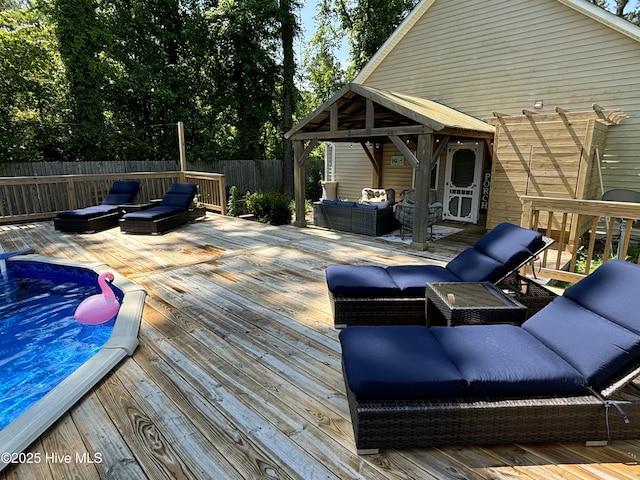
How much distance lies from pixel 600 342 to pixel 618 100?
798 cm

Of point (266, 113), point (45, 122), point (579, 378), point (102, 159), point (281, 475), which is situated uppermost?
point (266, 113)

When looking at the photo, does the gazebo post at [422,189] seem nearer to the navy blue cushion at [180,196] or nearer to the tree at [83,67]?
the navy blue cushion at [180,196]

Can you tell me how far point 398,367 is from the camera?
1.93 meters

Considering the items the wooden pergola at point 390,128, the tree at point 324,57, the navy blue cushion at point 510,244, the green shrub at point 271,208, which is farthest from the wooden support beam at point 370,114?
the tree at point 324,57

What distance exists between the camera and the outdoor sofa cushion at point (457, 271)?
323cm

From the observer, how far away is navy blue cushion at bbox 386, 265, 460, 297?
3250mm

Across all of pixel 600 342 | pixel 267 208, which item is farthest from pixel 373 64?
pixel 600 342

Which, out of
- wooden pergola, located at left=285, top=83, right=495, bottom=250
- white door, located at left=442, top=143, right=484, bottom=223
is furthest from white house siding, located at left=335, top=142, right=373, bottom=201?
white door, located at left=442, top=143, right=484, bottom=223

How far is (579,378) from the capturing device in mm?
1917

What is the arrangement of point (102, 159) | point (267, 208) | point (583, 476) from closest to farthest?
point (583, 476) → point (267, 208) → point (102, 159)

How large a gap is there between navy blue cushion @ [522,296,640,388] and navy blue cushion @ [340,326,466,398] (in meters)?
0.73

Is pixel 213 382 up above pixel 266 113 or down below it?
below

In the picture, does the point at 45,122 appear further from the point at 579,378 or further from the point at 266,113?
the point at 579,378

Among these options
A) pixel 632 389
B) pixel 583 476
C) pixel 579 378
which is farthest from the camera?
pixel 632 389
